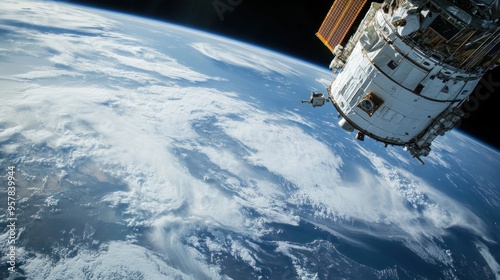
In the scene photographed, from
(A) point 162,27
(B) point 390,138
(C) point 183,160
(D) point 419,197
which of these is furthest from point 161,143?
(A) point 162,27

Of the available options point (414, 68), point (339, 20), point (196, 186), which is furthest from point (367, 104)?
point (196, 186)

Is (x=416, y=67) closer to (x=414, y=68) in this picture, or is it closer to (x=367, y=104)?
(x=414, y=68)

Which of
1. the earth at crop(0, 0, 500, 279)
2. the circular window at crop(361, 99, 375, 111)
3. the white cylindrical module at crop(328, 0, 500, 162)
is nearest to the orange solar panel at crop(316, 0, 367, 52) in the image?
the white cylindrical module at crop(328, 0, 500, 162)

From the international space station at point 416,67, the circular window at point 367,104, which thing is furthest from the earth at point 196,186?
the circular window at point 367,104

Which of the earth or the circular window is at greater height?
the circular window

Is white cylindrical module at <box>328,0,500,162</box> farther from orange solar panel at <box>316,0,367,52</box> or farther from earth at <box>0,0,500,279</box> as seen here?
earth at <box>0,0,500,279</box>

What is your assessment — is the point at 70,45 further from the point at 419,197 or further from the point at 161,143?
the point at 419,197

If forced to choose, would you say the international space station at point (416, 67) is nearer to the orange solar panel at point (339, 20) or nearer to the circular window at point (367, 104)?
the circular window at point (367, 104)
